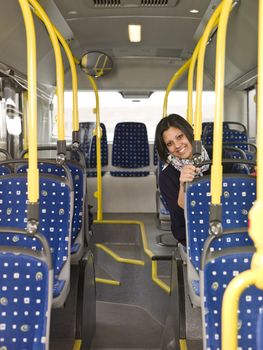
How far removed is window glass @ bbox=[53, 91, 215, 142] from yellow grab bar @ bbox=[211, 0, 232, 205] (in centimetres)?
577

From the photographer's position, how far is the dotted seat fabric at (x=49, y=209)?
2.96m

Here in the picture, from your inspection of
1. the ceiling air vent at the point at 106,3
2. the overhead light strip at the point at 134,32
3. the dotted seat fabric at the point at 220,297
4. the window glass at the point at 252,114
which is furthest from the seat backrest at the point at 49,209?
the window glass at the point at 252,114

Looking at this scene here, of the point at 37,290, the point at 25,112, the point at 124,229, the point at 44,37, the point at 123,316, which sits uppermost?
the point at 44,37

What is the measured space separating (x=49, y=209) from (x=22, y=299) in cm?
110

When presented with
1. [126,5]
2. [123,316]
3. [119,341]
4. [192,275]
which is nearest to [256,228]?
[192,275]

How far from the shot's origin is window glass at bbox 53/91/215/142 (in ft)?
26.7

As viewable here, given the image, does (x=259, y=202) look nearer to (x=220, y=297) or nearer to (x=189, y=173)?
(x=220, y=297)

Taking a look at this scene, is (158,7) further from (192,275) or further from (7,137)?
(192,275)

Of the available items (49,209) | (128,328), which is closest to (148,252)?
(128,328)

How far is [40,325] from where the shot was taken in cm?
202

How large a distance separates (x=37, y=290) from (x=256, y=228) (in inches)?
48.3

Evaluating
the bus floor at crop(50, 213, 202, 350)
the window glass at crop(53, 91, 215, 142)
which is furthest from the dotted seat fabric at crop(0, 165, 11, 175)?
the window glass at crop(53, 91, 215, 142)

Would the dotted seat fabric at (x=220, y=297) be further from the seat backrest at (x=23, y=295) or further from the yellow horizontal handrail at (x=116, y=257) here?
the yellow horizontal handrail at (x=116, y=257)

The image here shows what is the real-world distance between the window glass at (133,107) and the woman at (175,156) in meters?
4.58
